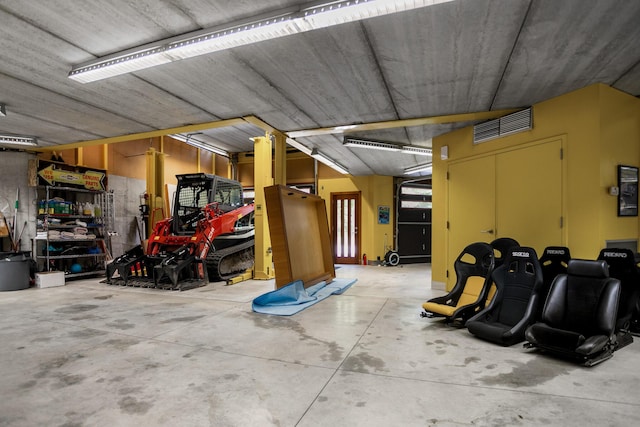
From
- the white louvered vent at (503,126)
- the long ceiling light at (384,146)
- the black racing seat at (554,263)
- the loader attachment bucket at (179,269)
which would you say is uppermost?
the long ceiling light at (384,146)

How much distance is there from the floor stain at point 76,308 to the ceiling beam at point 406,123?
4262 mm

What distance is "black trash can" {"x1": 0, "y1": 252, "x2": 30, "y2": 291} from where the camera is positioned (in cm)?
604

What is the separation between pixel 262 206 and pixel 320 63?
3680mm

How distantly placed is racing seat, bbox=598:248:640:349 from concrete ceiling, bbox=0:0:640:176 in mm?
1988

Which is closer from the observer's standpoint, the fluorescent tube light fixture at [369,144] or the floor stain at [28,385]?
the floor stain at [28,385]

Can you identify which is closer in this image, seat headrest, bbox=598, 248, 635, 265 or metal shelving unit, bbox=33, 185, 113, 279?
seat headrest, bbox=598, 248, 635, 265

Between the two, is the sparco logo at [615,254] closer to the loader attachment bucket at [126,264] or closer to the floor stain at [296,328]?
the floor stain at [296,328]

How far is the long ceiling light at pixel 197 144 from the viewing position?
9.96 metres

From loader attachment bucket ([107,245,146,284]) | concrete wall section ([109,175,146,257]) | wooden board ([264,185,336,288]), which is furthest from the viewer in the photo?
concrete wall section ([109,175,146,257])

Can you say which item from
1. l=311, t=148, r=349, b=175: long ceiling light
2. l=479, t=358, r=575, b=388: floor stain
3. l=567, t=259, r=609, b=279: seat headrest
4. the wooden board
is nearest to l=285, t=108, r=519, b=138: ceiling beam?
the wooden board

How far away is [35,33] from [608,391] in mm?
5491

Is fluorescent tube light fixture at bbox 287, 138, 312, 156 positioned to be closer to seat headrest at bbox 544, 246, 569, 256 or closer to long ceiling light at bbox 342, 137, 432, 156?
long ceiling light at bbox 342, 137, 432, 156

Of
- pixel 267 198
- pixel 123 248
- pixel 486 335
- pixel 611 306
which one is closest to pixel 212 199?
pixel 267 198

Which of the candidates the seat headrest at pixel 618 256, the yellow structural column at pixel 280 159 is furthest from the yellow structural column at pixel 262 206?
the seat headrest at pixel 618 256
